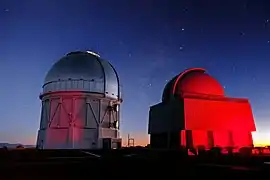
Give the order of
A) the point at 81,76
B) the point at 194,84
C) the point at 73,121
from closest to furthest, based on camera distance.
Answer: the point at 194,84 < the point at 73,121 < the point at 81,76

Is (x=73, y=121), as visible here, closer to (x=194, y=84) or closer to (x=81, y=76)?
(x=81, y=76)

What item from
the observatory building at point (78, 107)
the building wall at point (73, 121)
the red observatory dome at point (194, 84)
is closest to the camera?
the red observatory dome at point (194, 84)

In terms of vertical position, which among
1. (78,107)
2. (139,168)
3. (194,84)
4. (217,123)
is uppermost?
(194,84)

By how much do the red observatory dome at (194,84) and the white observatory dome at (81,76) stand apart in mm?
13674

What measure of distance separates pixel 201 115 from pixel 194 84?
9.46 ft

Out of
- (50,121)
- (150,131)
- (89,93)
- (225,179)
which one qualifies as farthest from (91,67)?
(225,179)

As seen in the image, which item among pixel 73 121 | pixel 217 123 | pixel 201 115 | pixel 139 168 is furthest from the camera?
pixel 73 121

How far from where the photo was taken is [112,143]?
3341cm

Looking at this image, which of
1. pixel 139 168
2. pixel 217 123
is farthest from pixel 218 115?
pixel 139 168

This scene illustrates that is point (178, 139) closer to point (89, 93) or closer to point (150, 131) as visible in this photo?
point (150, 131)

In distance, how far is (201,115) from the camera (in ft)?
65.8

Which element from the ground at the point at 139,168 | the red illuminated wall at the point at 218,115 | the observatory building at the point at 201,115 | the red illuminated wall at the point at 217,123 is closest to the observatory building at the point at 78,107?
the observatory building at the point at 201,115

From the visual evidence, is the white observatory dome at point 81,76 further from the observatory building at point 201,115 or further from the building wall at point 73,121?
the observatory building at point 201,115

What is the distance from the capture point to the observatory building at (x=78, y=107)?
3189 centimetres
